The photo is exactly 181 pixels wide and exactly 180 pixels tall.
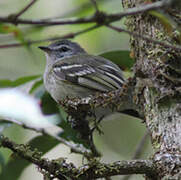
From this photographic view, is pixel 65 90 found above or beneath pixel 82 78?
beneath

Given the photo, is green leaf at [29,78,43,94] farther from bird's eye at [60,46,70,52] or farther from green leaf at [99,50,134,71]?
bird's eye at [60,46,70,52]

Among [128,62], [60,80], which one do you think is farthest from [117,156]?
[128,62]

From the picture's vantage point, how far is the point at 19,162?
4008 millimetres

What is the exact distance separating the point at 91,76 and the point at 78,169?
91.7 inches

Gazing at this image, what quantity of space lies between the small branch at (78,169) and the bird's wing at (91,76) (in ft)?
6.19

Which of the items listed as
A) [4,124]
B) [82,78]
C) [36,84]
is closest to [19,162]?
[4,124]

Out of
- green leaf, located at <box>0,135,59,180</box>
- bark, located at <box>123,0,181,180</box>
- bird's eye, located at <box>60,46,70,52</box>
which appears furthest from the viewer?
bird's eye, located at <box>60,46,70,52</box>

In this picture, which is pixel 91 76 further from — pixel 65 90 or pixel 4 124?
pixel 4 124

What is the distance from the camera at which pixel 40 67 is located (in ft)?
27.4

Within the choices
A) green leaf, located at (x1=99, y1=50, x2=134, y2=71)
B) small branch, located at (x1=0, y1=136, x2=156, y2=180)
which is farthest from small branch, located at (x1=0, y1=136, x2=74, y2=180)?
green leaf, located at (x1=99, y1=50, x2=134, y2=71)

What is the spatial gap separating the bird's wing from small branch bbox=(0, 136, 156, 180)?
1885mm

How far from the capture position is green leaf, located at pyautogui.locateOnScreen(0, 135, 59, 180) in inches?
154

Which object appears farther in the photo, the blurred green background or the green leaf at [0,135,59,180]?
the blurred green background

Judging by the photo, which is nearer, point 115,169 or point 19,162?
point 115,169
